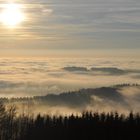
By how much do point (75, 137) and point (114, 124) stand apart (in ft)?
53.8

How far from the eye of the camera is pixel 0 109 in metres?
164

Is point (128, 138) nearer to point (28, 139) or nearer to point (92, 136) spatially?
point (92, 136)

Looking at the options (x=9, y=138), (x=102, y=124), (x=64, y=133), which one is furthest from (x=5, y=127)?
(x=102, y=124)

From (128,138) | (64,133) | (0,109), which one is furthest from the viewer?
(64,133)

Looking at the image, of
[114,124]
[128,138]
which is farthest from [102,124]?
[128,138]

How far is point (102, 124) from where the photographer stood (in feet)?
650

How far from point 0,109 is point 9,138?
25.7 meters

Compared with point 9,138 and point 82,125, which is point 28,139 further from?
point 82,125

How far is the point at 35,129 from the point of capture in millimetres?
199875

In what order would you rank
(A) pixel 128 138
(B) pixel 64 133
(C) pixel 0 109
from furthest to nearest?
(B) pixel 64 133, (A) pixel 128 138, (C) pixel 0 109

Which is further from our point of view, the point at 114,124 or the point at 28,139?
the point at 114,124

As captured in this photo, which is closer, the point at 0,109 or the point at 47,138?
the point at 0,109

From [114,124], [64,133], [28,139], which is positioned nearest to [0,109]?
[28,139]

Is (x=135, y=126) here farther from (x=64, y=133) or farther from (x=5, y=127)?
(x=5, y=127)
